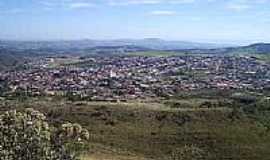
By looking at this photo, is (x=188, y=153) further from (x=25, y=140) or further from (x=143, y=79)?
(x=143, y=79)

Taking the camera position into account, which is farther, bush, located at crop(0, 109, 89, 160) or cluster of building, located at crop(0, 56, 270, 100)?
cluster of building, located at crop(0, 56, 270, 100)

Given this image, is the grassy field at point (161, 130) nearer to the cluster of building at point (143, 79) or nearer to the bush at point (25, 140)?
the cluster of building at point (143, 79)

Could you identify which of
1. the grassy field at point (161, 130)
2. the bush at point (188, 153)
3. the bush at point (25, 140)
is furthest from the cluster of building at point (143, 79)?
the bush at point (25, 140)

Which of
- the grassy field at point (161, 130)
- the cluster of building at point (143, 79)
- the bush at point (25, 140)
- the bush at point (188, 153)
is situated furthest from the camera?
the cluster of building at point (143, 79)

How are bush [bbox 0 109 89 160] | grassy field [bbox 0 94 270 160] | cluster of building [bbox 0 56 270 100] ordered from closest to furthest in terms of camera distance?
bush [bbox 0 109 89 160] < grassy field [bbox 0 94 270 160] < cluster of building [bbox 0 56 270 100]

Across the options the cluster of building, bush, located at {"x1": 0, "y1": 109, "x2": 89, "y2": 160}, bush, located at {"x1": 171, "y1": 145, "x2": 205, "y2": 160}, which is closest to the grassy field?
bush, located at {"x1": 171, "y1": 145, "x2": 205, "y2": 160}

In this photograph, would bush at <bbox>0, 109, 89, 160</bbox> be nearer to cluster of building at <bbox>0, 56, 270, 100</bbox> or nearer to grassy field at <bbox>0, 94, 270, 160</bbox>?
grassy field at <bbox>0, 94, 270, 160</bbox>
